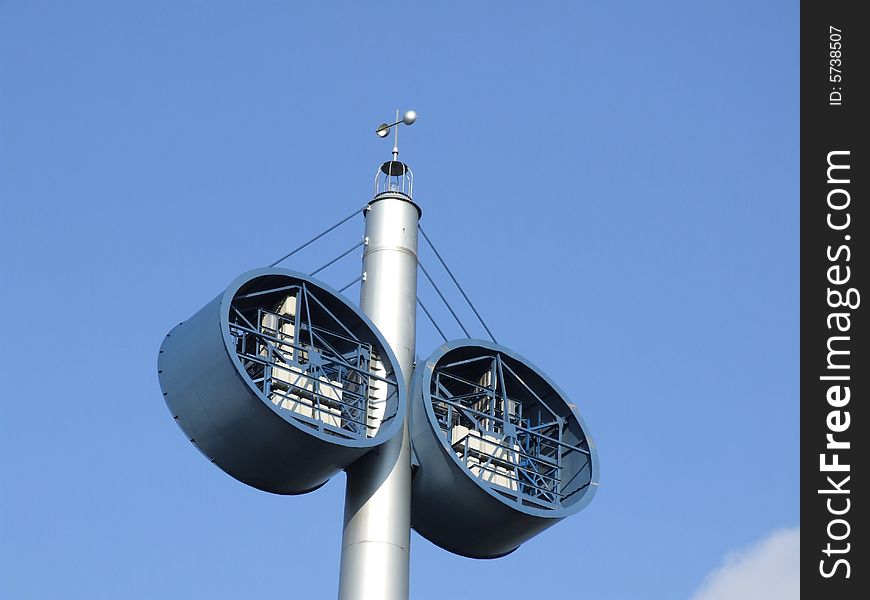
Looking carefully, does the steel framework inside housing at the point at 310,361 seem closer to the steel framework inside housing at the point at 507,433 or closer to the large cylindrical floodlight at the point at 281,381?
the large cylindrical floodlight at the point at 281,381

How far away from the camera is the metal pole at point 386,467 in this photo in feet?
87.4

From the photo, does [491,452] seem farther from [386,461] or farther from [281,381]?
[281,381]

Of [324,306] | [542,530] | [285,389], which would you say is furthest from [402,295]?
[542,530]

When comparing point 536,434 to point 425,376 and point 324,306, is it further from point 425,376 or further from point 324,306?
point 324,306

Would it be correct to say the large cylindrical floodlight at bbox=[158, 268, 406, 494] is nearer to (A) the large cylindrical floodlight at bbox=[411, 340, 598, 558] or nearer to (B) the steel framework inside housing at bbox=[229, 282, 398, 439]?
(B) the steel framework inside housing at bbox=[229, 282, 398, 439]

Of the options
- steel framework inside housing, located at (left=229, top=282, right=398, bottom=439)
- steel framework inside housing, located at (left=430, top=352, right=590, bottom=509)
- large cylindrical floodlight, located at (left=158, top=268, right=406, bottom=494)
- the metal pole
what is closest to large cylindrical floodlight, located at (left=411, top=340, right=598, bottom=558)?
steel framework inside housing, located at (left=430, top=352, right=590, bottom=509)

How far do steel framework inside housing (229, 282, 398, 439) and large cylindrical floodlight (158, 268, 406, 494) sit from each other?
0.03 metres

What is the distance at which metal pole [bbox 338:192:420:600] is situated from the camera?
87.4 ft

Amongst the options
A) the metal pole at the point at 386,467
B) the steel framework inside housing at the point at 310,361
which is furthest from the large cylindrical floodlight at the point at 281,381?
the metal pole at the point at 386,467

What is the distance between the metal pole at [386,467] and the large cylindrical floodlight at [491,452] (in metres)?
0.75

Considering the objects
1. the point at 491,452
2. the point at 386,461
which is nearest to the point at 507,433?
the point at 491,452

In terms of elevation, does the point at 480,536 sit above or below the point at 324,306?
below

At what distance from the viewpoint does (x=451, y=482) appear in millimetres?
28000
